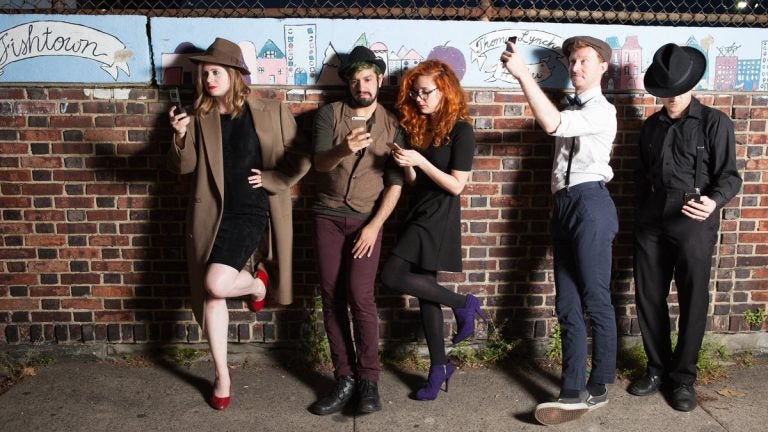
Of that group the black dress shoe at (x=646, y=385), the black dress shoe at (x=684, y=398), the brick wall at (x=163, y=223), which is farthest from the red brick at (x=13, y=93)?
the black dress shoe at (x=684, y=398)

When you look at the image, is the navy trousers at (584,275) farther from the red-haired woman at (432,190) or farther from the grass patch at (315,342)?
the grass patch at (315,342)

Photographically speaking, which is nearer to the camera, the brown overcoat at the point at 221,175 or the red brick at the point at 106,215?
the brown overcoat at the point at 221,175

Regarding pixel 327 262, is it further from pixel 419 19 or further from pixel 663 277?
pixel 663 277

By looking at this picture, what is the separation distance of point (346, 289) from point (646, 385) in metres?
1.92

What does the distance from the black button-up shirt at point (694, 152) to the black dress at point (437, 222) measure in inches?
44.6

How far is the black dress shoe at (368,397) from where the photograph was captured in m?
3.54

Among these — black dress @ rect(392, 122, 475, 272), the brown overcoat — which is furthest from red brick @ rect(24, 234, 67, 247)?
black dress @ rect(392, 122, 475, 272)

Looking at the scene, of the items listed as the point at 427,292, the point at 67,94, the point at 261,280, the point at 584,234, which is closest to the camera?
the point at 584,234

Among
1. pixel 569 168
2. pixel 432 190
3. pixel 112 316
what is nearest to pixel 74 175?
pixel 112 316

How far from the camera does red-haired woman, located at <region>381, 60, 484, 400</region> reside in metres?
3.45

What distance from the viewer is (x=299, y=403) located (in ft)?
12.1

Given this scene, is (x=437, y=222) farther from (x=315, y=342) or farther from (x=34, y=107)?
(x=34, y=107)

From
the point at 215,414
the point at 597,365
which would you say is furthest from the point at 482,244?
the point at 215,414

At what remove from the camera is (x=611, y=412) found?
3568 millimetres
